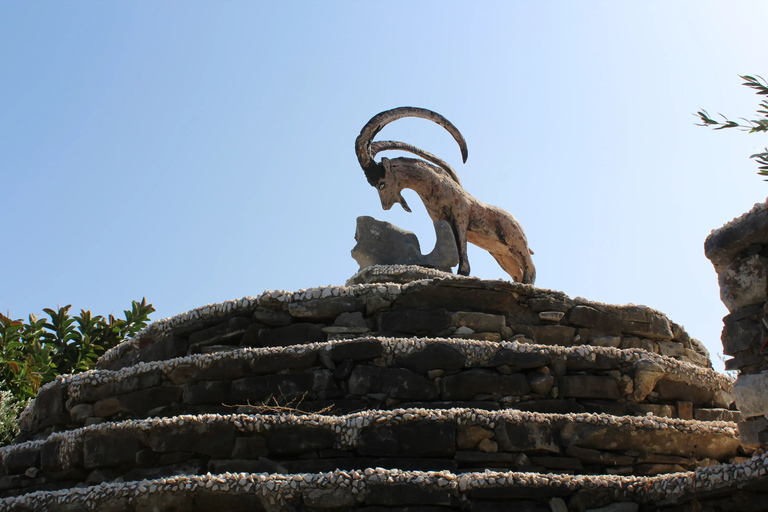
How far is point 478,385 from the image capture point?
606cm

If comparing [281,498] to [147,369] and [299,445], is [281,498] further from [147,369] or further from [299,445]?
[147,369]

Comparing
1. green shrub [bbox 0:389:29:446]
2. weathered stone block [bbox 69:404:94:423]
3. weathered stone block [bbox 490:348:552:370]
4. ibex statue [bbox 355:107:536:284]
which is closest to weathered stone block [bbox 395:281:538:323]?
weathered stone block [bbox 490:348:552:370]

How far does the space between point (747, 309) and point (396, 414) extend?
230 centimetres

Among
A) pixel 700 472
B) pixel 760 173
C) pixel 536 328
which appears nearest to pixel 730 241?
pixel 760 173

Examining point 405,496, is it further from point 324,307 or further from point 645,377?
point 645,377

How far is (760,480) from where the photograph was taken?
429cm

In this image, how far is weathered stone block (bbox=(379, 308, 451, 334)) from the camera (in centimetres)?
673

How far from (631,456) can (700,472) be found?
1109 mm

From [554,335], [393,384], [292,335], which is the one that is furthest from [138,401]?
[554,335]

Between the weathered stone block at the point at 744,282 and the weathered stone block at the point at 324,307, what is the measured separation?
3016 millimetres

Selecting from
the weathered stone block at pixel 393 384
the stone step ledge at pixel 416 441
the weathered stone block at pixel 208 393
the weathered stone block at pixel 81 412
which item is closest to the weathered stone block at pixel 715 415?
the stone step ledge at pixel 416 441

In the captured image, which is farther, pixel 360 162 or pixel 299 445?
pixel 360 162

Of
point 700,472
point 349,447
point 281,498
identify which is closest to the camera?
point 700,472

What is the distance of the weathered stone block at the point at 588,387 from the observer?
6.18 m
